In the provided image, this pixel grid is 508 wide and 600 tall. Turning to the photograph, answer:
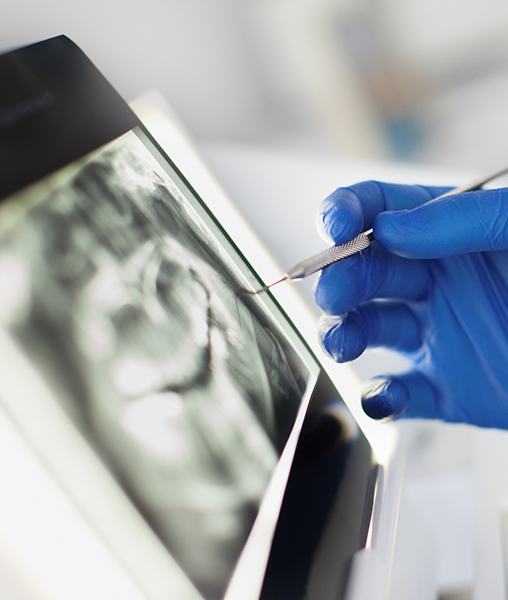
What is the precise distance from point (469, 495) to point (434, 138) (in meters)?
0.69

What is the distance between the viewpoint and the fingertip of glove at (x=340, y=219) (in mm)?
721

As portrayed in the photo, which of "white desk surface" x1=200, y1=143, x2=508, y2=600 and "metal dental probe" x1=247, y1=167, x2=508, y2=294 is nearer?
"metal dental probe" x1=247, y1=167, x2=508, y2=294

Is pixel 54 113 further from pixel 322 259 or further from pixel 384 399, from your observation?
pixel 384 399

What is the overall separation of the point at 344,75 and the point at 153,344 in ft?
2.72

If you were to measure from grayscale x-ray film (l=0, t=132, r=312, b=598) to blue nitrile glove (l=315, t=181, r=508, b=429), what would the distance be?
162 mm

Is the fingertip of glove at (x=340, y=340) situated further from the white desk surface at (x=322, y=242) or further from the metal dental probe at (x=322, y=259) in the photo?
the white desk surface at (x=322, y=242)

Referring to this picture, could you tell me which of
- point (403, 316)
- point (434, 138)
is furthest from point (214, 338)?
point (434, 138)

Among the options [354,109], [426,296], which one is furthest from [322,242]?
[354,109]

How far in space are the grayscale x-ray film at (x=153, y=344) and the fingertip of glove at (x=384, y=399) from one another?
0.18 metres

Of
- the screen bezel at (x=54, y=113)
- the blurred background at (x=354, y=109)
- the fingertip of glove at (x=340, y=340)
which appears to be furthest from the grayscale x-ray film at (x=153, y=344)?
the blurred background at (x=354, y=109)

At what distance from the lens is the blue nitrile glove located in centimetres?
74

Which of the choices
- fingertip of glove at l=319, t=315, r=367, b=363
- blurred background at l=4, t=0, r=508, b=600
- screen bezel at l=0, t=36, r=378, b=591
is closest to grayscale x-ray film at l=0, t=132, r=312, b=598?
screen bezel at l=0, t=36, r=378, b=591

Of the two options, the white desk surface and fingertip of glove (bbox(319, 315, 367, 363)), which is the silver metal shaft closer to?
fingertip of glove (bbox(319, 315, 367, 363))

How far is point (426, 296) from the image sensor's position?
0.90 meters
